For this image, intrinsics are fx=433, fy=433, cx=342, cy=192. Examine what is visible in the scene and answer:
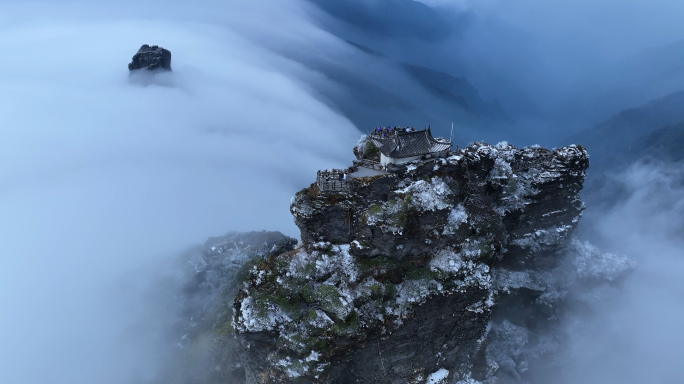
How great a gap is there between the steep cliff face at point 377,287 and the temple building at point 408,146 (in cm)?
145

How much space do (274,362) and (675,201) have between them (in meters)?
92.9

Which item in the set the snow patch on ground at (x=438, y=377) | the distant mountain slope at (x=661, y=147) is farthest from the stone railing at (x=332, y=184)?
the distant mountain slope at (x=661, y=147)

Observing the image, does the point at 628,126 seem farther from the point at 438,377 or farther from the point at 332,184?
the point at 332,184

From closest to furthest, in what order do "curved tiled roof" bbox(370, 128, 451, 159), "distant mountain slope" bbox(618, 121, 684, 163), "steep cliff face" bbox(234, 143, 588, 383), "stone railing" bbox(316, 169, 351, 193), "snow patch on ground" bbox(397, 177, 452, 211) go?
1. "steep cliff face" bbox(234, 143, 588, 383)
2. "snow patch on ground" bbox(397, 177, 452, 211)
3. "stone railing" bbox(316, 169, 351, 193)
4. "curved tiled roof" bbox(370, 128, 451, 159)
5. "distant mountain slope" bbox(618, 121, 684, 163)

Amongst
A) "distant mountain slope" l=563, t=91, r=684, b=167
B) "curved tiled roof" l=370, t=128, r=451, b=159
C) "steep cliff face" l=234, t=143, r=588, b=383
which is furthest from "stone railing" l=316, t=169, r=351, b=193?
"distant mountain slope" l=563, t=91, r=684, b=167

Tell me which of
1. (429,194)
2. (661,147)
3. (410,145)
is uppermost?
(661,147)

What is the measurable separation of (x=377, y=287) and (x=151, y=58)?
448 feet

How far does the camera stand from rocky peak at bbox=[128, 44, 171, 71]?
13888 centimetres

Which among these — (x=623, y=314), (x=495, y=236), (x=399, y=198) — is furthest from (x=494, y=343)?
(x=399, y=198)

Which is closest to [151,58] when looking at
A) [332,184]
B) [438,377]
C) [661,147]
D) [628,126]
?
[332,184]

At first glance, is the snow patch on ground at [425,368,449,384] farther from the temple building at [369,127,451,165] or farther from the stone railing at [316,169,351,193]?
the temple building at [369,127,451,165]

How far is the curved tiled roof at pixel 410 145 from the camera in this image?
41.7m

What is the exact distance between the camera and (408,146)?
42.0 meters

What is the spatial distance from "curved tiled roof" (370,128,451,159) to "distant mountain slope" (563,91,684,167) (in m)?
98.3
